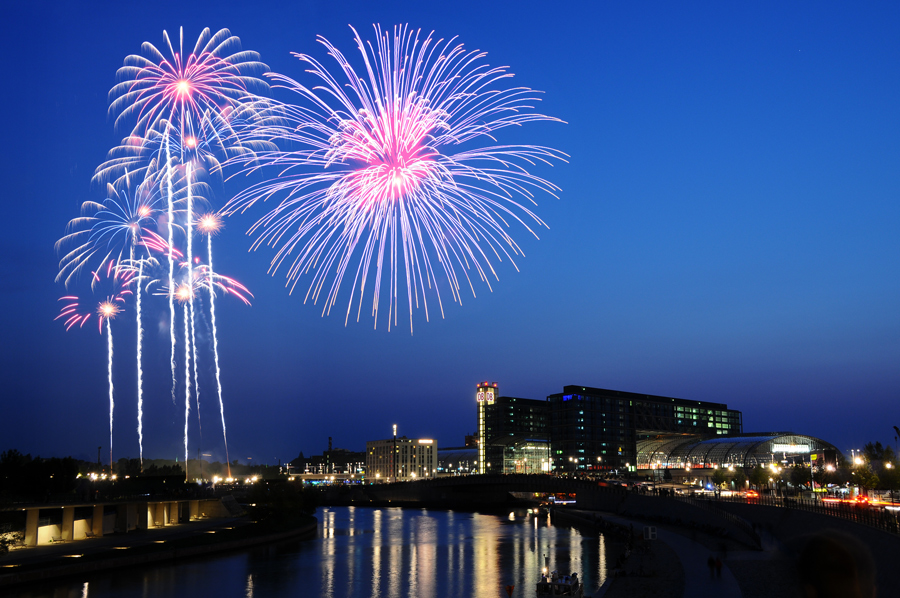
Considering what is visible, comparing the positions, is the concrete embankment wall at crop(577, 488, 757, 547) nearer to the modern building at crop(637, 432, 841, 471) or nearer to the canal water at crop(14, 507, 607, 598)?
the canal water at crop(14, 507, 607, 598)

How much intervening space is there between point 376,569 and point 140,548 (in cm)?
2047

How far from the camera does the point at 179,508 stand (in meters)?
91.5

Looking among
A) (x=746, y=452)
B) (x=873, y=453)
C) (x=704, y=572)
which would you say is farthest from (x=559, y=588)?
(x=746, y=452)

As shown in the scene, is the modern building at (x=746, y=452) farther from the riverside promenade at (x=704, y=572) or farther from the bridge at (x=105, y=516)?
the bridge at (x=105, y=516)

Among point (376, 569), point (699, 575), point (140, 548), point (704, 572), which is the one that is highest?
point (699, 575)

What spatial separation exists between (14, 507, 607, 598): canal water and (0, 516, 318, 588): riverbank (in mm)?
1118

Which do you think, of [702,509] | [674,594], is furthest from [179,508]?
[674,594]

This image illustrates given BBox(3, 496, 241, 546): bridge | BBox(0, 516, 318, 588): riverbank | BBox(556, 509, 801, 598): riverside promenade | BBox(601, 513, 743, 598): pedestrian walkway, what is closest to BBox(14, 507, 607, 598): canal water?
BBox(0, 516, 318, 588): riverbank

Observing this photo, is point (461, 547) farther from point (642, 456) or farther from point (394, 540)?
point (642, 456)

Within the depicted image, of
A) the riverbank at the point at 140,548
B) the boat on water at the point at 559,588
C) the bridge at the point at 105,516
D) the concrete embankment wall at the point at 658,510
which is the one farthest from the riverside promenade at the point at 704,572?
the bridge at the point at 105,516

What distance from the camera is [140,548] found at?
199 feet

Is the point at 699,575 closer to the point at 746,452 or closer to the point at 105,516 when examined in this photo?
the point at 105,516

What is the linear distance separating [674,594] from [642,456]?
142m

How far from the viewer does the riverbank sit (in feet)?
158
